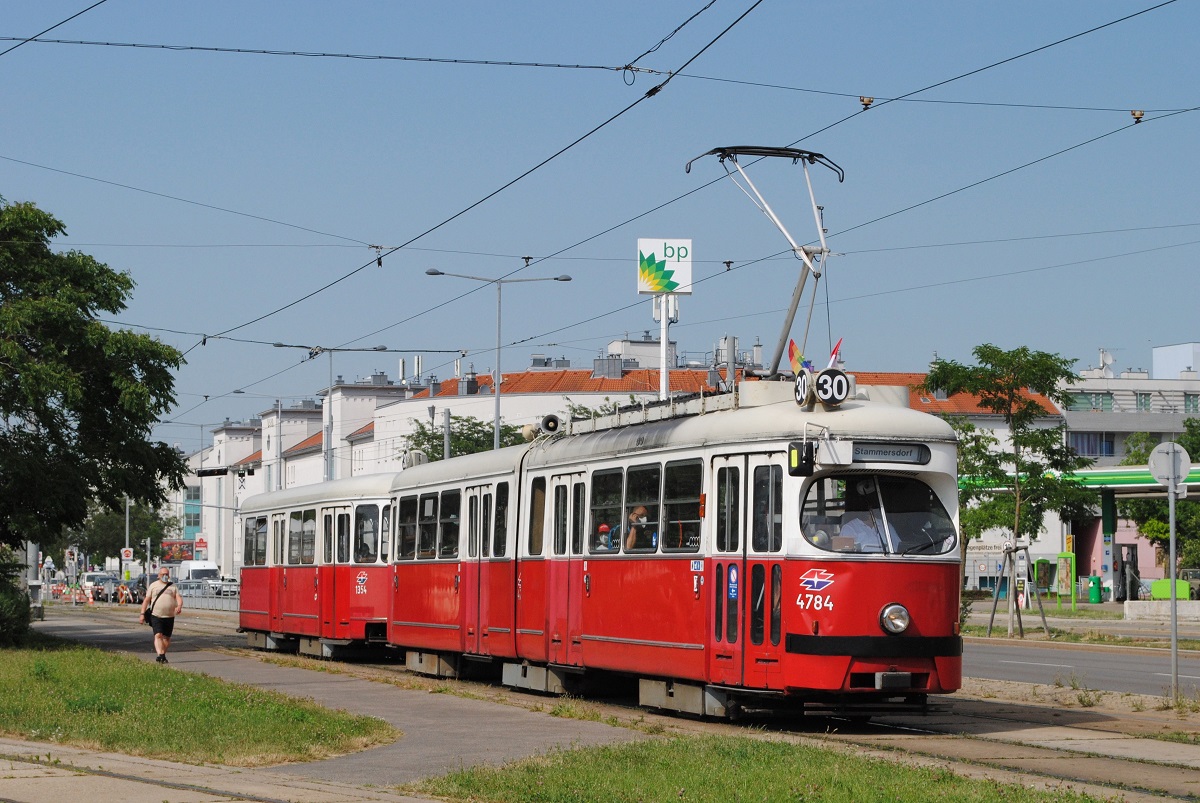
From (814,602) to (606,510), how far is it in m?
3.73

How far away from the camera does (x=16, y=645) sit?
29.8 meters

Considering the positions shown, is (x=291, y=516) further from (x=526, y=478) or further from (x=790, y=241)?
(x=790, y=241)

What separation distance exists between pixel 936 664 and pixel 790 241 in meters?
5.78

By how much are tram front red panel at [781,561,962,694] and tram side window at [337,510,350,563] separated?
14.1 metres

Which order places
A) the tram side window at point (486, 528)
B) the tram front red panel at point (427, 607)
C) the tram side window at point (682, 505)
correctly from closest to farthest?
1. the tram side window at point (682, 505)
2. the tram side window at point (486, 528)
3. the tram front red panel at point (427, 607)

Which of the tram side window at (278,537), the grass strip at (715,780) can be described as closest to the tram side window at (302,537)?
the tram side window at (278,537)

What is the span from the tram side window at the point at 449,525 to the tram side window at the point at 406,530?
120 centimetres

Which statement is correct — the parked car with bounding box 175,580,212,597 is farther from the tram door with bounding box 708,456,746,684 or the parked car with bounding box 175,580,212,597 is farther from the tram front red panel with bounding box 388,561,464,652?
the tram door with bounding box 708,456,746,684

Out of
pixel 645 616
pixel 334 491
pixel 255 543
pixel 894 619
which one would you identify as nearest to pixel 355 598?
pixel 334 491

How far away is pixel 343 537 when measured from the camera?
27.3 m

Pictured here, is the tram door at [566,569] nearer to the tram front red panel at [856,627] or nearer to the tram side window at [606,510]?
the tram side window at [606,510]

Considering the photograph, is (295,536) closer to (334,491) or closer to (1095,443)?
(334,491)

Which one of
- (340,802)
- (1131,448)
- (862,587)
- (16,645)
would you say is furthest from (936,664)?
(1131,448)

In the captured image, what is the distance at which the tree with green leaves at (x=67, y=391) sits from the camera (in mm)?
30328
